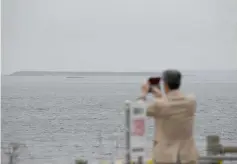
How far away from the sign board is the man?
0.14 ft

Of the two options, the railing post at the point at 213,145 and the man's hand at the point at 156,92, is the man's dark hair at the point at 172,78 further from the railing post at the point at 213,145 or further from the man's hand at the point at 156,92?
the railing post at the point at 213,145

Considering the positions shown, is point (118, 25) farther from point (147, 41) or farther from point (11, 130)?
point (11, 130)

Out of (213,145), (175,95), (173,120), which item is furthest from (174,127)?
(213,145)

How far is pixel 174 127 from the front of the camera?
237 centimetres

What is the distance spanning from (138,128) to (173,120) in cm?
15

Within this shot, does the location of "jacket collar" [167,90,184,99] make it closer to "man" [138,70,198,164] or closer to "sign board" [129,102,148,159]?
"man" [138,70,198,164]

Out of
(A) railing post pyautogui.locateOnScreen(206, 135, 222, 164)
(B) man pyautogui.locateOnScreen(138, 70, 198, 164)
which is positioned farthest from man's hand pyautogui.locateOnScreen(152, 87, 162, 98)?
(A) railing post pyautogui.locateOnScreen(206, 135, 222, 164)

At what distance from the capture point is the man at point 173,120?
2357 millimetres

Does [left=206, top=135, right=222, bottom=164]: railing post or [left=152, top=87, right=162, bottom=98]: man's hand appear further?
[left=206, top=135, right=222, bottom=164]: railing post

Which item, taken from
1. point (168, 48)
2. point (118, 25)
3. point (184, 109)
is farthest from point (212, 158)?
point (118, 25)

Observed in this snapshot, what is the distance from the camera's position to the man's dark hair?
2.35 meters

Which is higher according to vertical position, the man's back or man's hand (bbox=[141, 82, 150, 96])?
man's hand (bbox=[141, 82, 150, 96])

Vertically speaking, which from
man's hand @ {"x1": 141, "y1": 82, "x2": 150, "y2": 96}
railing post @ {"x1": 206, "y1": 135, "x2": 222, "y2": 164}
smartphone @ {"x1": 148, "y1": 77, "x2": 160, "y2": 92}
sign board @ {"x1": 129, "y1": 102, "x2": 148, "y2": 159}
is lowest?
railing post @ {"x1": 206, "y1": 135, "x2": 222, "y2": 164}

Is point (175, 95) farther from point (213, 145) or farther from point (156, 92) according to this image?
point (213, 145)
